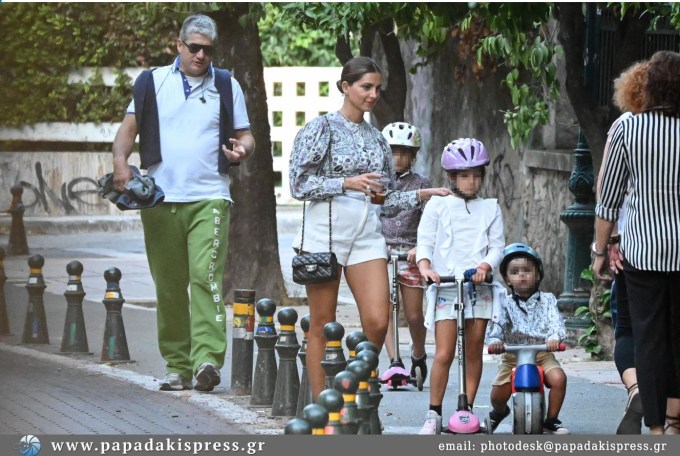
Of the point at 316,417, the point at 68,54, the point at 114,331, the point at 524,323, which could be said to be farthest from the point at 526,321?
the point at 68,54

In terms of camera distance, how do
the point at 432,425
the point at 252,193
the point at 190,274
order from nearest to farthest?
the point at 432,425 < the point at 190,274 < the point at 252,193

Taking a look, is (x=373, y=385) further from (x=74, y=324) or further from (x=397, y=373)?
(x=74, y=324)

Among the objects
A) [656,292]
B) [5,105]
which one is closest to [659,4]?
[656,292]

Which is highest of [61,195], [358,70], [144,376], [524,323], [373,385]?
[358,70]

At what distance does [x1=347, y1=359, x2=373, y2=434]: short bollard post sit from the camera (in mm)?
6887

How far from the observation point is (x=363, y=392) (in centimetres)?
695

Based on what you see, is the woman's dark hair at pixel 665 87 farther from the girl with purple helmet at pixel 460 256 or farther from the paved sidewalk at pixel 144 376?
the paved sidewalk at pixel 144 376

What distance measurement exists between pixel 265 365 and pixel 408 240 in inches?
66.3

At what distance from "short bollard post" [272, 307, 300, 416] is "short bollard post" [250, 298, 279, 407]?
244mm

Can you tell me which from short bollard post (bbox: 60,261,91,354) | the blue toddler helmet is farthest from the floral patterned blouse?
short bollard post (bbox: 60,261,91,354)

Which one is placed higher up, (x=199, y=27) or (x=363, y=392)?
(x=199, y=27)

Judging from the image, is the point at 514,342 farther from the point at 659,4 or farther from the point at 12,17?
the point at 12,17

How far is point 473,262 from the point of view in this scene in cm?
844
